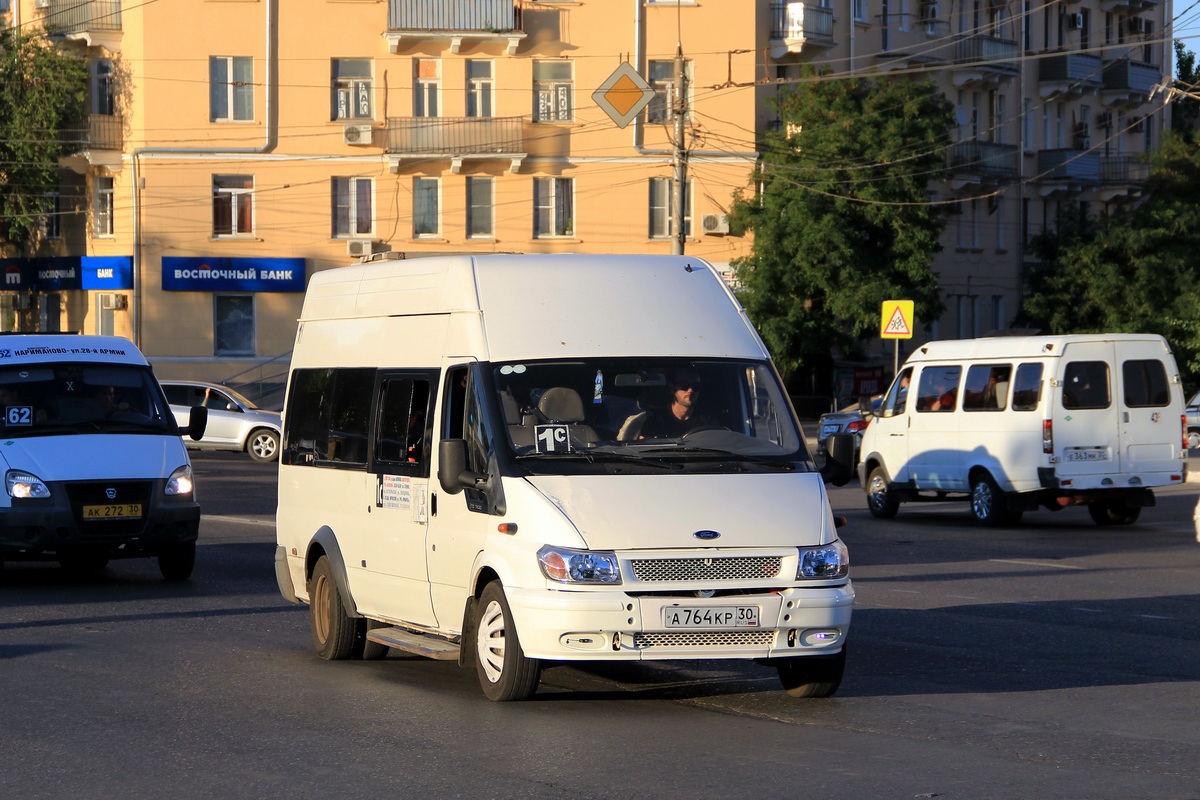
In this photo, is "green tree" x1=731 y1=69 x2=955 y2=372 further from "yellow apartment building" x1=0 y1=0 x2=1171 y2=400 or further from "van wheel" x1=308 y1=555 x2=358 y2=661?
"van wheel" x1=308 y1=555 x2=358 y2=661

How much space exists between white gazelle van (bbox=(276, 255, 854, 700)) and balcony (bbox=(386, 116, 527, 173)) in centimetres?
A: 3867

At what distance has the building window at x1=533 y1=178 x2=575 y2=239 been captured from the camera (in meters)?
50.9

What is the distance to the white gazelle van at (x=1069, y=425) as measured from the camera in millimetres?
21672

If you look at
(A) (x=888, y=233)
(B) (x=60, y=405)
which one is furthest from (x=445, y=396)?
(A) (x=888, y=233)

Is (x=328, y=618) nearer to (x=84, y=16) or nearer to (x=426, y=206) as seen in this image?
(x=426, y=206)

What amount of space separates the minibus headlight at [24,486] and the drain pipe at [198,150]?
115ft

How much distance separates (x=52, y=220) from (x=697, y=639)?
46.7m

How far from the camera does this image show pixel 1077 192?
62.6 metres

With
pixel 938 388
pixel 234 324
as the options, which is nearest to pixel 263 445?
pixel 234 324

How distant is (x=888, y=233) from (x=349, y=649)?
39.1 m

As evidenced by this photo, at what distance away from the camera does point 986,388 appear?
22703 millimetres

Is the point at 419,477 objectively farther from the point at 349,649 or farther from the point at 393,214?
the point at 393,214

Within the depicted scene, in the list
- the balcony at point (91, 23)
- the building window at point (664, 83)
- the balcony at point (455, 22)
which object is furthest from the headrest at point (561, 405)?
the balcony at point (91, 23)

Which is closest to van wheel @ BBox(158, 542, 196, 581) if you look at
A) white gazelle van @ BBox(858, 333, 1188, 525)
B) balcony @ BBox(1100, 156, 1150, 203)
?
white gazelle van @ BBox(858, 333, 1188, 525)
